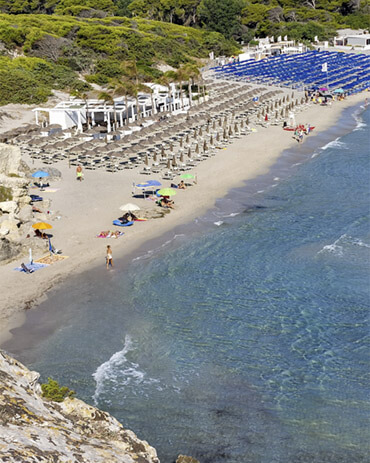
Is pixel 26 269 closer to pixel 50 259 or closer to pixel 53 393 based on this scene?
pixel 50 259

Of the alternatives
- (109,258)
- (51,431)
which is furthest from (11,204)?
(51,431)

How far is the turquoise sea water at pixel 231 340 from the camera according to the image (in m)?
20.3

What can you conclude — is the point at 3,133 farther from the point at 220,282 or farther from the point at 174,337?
the point at 174,337

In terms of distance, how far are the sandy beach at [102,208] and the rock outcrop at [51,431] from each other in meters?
9.99

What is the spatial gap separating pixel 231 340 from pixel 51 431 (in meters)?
12.2

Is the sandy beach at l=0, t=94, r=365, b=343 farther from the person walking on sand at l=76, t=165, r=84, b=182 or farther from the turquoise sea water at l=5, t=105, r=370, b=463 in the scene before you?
the turquoise sea water at l=5, t=105, r=370, b=463

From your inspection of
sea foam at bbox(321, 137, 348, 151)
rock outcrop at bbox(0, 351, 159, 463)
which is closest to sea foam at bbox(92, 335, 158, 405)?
rock outcrop at bbox(0, 351, 159, 463)

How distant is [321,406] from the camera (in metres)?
21.5

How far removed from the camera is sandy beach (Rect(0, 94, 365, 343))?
30125mm

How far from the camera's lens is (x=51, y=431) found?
14.3 m

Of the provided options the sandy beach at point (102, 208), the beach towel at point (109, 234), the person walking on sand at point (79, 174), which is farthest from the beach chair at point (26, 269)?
the person walking on sand at point (79, 174)

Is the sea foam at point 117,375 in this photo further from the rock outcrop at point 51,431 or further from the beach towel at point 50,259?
the beach towel at point 50,259

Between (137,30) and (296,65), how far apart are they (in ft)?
84.9

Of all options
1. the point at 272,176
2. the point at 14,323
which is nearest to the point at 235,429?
the point at 14,323
